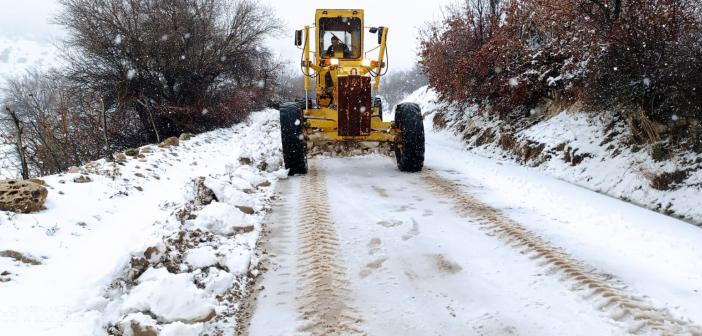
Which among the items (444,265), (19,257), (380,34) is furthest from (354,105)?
(19,257)

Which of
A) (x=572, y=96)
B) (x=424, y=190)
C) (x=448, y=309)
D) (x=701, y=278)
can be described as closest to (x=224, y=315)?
(x=448, y=309)

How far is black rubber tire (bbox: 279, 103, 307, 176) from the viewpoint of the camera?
23.9ft

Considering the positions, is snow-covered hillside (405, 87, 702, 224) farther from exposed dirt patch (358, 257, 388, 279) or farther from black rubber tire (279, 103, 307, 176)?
black rubber tire (279, 103, 307, 176)

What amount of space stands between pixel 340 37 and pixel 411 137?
286 centimetres

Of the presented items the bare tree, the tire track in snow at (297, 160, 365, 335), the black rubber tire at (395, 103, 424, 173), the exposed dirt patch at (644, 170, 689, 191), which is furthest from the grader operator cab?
the bare tree

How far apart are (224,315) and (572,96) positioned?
790cm

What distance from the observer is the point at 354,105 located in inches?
281

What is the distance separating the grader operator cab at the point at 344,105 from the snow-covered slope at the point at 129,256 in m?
1.26

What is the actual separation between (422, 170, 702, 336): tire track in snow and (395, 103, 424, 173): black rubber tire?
6.90 feet

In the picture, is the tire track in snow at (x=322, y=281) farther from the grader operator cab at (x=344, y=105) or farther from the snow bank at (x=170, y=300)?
the grader operator cab at (x=344, y=105)

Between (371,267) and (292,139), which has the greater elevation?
(292,139)

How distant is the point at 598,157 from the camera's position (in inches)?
288

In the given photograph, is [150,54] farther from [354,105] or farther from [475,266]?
[475,266]

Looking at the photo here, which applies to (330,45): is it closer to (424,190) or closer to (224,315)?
(424,190)
